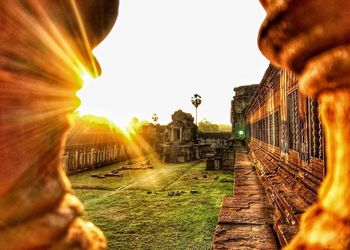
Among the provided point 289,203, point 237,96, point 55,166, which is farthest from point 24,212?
point 237,96

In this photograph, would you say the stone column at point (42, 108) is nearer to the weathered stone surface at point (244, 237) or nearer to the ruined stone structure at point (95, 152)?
the weathered stone surface at point (244, 237)

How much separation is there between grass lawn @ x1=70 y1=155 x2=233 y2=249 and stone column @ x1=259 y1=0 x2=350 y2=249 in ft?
18.4

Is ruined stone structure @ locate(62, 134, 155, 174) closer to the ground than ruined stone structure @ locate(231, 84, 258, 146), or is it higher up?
closer to the ground

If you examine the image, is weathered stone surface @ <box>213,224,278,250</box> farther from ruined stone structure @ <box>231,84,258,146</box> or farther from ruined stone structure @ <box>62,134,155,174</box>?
A: ruined stone structure @ <box>231,84,258,146</box>

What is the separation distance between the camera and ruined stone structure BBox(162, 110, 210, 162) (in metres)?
24.9

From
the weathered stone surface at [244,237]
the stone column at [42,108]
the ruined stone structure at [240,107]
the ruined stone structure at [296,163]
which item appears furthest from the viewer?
the ruined stone structure at [240,107]

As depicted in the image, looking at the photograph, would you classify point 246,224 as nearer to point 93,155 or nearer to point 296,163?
point 296,163

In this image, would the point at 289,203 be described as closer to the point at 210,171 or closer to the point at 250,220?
the point at 250,220

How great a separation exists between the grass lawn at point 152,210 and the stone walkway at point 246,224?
4.45ft

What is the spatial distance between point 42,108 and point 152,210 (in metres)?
7.86

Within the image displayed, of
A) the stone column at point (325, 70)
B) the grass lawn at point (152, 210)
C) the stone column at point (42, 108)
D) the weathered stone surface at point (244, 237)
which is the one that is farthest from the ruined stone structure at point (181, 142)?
the stone column at point (325, 70)

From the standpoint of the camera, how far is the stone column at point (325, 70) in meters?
0.52

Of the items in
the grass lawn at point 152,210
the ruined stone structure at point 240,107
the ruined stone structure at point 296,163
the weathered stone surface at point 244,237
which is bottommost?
the grass lawn at point 152,210

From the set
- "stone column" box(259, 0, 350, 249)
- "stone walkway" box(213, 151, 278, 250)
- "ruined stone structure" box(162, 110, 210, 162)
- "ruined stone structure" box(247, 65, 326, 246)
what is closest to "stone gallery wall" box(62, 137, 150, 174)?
"ruined stone structure" box(162, 110, 210, 162)
